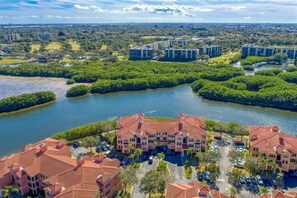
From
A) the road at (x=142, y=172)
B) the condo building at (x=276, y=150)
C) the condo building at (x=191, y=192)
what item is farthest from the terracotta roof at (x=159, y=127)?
the condo building at (x=191, y=192)

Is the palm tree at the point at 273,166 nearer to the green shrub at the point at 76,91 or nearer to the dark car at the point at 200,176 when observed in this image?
the dark car at the point at 200,176

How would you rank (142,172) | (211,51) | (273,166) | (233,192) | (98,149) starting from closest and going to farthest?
1. (233,192)
2. (273,166)
3. (142,172)
4. (98,149)
5. (211,51)

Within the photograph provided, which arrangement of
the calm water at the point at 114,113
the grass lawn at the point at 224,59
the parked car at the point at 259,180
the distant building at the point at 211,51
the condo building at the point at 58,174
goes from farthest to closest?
the distant building at the point at 211,51, the grass lawn at the point at 224,59, the calm water at the point at 114,113, the parked car at the point at 259,180, the condo building at the point at 58,174

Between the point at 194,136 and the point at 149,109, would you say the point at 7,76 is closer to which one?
the point at 149,109

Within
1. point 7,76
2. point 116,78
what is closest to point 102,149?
point 116,78

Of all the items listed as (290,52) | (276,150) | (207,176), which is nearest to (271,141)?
(276,150)

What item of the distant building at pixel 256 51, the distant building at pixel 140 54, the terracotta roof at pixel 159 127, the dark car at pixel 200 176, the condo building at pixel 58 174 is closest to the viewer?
the condo building at pixel 58 174

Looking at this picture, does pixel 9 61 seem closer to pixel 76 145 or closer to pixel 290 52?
pixel 76 145
